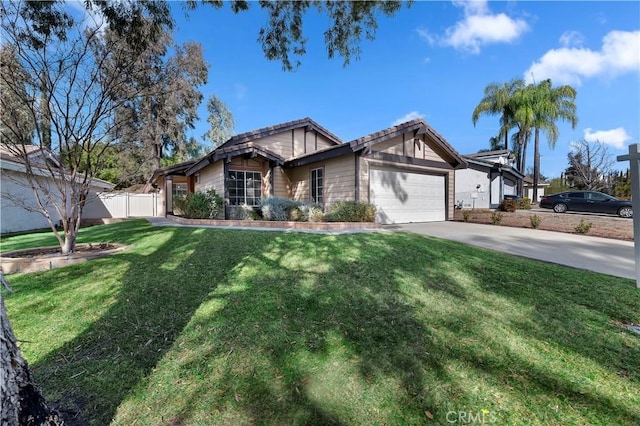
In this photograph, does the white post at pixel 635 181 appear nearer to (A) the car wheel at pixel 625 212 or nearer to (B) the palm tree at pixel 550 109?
(A) the car wheel at pixel 625 212

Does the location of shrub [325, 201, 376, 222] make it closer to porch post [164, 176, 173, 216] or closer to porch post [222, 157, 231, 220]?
porch post [222, 157, 231, 220]

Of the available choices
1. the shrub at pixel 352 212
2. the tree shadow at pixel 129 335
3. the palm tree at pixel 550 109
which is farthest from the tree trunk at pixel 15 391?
the palm tree at pixel 550 109

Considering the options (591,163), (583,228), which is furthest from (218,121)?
(591,163)

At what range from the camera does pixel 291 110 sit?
1728 cm

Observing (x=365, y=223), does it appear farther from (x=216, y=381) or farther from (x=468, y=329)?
(x=216, y=381)

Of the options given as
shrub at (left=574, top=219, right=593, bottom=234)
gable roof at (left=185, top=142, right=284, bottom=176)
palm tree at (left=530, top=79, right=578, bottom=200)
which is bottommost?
shrub at (left=574, top=219, right=593, bottom=234)

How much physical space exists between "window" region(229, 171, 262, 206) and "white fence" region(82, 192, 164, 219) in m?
9.91

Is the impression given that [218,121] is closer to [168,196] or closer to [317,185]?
[168,196]

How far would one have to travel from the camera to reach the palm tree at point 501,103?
2716 cm

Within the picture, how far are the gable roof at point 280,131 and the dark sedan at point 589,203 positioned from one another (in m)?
14.1

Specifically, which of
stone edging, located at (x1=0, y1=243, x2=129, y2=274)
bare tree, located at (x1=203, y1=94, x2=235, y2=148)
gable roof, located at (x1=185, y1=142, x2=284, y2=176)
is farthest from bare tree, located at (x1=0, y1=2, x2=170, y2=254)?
bare tree, located at (x1=203, y1=94, x2=235, y2=148)

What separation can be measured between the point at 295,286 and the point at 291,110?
15.0 m

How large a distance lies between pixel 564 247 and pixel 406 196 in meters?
5.77

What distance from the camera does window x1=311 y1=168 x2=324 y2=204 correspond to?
12.4m
